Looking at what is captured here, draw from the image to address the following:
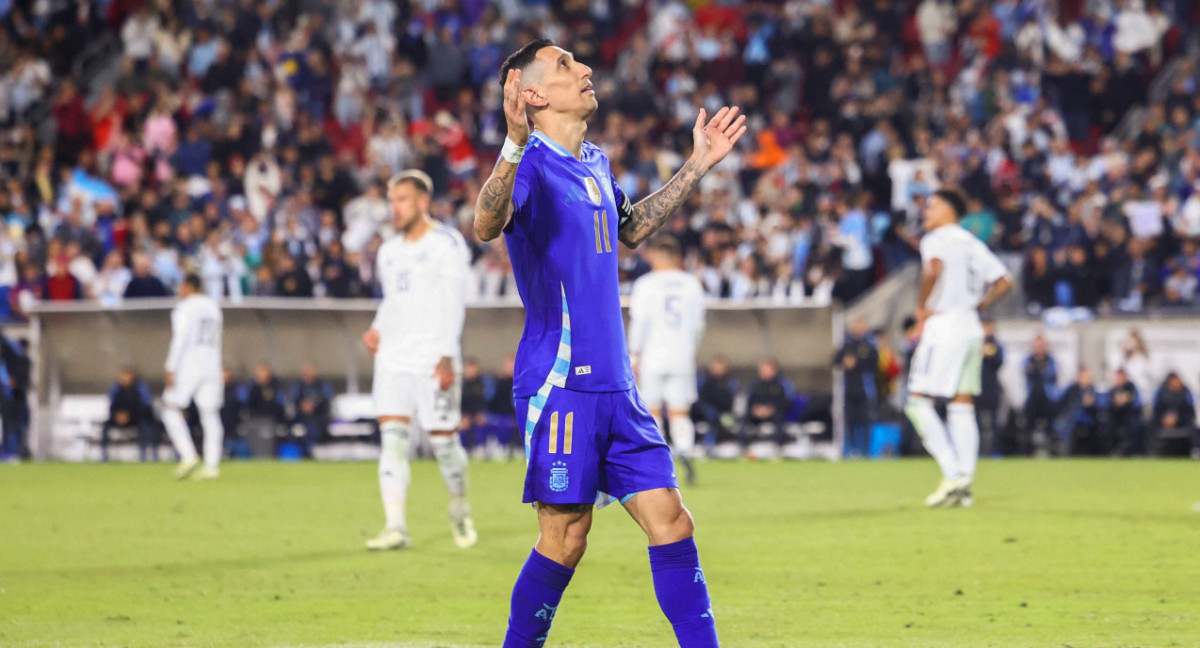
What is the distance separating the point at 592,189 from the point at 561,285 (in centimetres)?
40

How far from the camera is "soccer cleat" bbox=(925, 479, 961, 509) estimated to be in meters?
12.4

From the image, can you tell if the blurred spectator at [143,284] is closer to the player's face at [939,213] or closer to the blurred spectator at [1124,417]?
the player's face at [939,213]

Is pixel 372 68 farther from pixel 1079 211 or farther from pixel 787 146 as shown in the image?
pixel 1079 211

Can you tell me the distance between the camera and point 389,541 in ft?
32.6

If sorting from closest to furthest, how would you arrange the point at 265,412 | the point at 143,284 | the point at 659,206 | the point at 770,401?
1. the point at 659,206
2. the point at 770,401
3. the point at 265,412
4. the point at 143,284

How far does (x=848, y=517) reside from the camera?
38.8ft

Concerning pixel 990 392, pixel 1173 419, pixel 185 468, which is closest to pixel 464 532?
pixel 185 468

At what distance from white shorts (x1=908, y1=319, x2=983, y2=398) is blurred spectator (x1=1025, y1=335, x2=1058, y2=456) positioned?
7.07 m

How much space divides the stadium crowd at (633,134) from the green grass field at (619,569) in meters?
7.23

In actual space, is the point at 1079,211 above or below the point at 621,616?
above

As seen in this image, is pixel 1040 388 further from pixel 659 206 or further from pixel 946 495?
pixel 659 206

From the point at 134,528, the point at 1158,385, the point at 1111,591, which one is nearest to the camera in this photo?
the point at 1111,591

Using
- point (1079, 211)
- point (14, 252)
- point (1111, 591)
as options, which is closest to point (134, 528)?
point (1111, 591)

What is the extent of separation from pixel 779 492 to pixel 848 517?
2.65 metres
